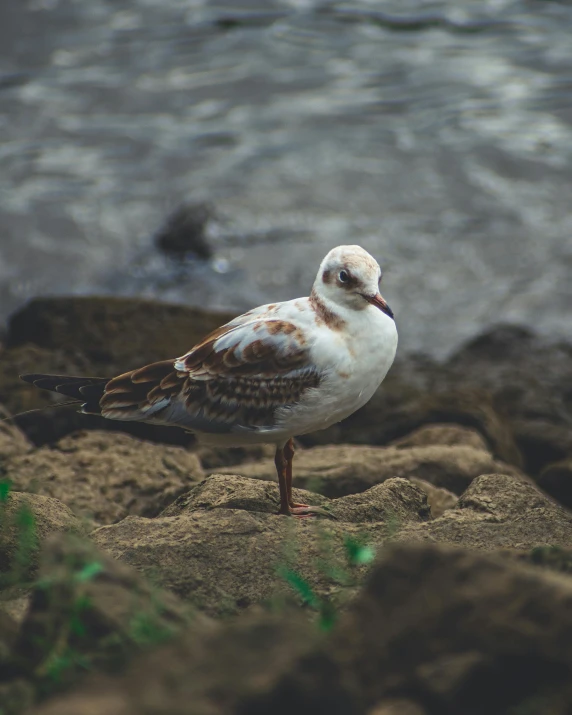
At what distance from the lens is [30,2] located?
1939cm

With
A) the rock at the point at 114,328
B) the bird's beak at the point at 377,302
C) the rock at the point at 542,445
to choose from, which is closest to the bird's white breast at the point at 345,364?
the bird's beak at the point at 377,302

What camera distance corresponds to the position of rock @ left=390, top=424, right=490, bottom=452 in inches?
315

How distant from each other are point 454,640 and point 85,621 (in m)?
1.06

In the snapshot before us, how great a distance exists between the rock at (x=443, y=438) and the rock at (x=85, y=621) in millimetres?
4991

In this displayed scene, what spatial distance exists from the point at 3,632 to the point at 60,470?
135 inches

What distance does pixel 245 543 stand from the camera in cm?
469

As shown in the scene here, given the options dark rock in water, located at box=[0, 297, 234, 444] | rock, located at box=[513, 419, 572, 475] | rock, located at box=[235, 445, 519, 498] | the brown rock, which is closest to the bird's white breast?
rock, located at box=[235, 445, 519, 498]

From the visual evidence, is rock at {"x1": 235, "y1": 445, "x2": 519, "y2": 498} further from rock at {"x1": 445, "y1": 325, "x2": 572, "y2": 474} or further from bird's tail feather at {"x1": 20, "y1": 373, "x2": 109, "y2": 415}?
rock at {"x1": 445, "y1": 325, "x2": 572, "y2": 474}

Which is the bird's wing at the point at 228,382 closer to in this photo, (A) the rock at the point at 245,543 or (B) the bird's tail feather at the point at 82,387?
(B) the bird's tail feather at the point at 82,387

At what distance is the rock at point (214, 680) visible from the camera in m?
2.31

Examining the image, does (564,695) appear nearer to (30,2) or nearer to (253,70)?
(253,70)

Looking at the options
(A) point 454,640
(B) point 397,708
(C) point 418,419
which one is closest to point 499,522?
(A) point 454,640

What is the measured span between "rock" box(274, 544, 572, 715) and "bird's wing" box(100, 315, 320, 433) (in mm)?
2645

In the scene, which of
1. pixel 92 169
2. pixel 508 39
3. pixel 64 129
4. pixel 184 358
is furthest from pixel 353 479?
pixel 508 39
